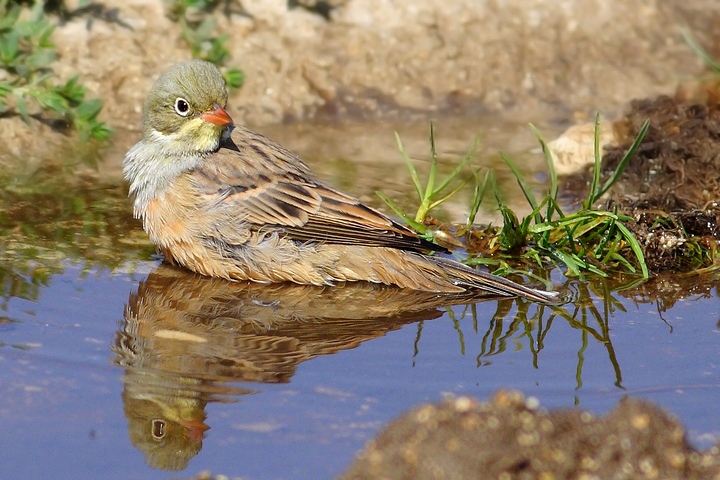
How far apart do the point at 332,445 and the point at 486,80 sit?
625 cm

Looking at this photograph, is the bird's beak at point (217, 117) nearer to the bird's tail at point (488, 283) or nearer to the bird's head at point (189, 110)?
the bird's head at point (189, 110)

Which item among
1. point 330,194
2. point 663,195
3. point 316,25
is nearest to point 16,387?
point 330,194

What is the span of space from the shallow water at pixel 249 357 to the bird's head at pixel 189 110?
2.19ft

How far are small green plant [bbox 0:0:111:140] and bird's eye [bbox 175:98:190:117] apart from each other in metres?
1.51

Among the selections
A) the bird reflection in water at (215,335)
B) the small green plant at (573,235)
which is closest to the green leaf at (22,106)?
the bird reflection in water at (215,335)

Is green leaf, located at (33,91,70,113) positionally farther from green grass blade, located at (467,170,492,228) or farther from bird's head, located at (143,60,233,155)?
green grass blade, located at (467,170,492,228)

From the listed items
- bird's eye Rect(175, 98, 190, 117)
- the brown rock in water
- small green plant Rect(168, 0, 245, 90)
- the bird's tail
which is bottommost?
the brown rock in water

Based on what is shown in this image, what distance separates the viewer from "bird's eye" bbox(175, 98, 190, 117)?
6.87 metres

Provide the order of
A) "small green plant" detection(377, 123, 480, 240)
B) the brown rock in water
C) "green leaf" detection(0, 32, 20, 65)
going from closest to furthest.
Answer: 1. the brown rock in water
2. "small green plant" detection(377, 123, 480, 240)
3. "green leaf" detection(0, 32, 20, 65)

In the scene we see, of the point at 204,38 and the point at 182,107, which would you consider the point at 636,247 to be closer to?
the point at 182,107

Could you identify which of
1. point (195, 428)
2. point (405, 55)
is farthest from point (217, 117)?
point (405, 55)

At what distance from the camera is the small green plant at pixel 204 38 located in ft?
29.8

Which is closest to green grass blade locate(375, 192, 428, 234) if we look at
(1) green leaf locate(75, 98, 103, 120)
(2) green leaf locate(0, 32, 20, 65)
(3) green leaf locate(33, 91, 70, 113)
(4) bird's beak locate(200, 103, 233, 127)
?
(4) bird's beak locate(200, 103, 233, 127)

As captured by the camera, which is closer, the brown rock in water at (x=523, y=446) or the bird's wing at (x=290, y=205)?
the brown rock in water at (x=523, y=446)
